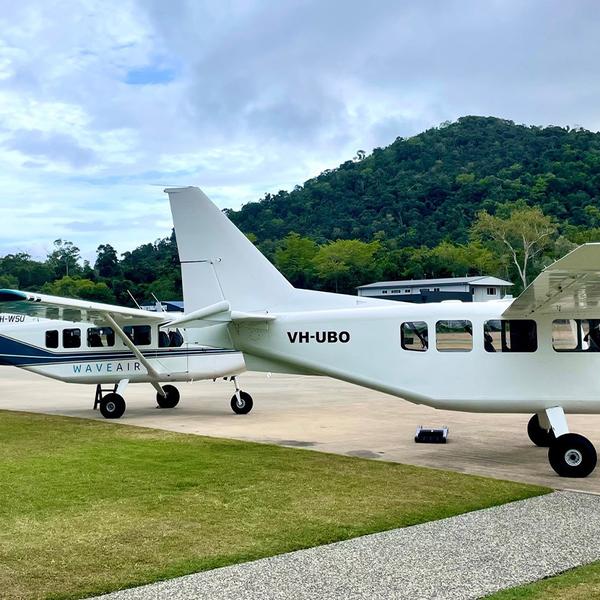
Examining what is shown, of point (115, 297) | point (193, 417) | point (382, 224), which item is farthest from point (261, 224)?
point (193, 417)

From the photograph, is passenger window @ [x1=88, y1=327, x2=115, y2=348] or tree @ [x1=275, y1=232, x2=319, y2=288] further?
tree @ [x1=275, y1=232, x2=319, y2=288]

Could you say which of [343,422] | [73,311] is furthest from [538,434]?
[73,311]

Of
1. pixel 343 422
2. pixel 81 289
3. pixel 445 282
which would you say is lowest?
pixel 343 422

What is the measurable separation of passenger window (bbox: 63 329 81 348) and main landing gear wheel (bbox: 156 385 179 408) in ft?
7.10

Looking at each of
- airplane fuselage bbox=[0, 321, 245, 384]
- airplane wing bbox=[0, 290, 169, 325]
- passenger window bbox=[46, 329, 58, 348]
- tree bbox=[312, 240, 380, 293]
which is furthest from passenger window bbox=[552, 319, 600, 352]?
tree bbox=[312, 240, 380, 293]

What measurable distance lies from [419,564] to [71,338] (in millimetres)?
12603

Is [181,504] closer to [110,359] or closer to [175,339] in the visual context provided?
[175,339]

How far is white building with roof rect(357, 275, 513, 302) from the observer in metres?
67.8

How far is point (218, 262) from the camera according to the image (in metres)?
10.7

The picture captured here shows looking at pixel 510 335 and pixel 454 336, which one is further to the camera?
pixel 454 336

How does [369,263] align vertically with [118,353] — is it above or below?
above

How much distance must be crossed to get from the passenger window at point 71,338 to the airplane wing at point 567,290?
33.6ft

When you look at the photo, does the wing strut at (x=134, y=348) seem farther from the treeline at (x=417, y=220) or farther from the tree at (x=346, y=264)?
the tree at (x=346, y=264)

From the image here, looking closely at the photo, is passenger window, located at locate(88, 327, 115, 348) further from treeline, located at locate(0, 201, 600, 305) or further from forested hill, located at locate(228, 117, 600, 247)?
forested hill, located at locate(228, 117, 600, 247)
